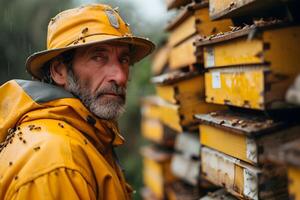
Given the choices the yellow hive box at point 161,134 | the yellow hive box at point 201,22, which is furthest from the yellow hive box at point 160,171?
the yellow hive box at point 201,22

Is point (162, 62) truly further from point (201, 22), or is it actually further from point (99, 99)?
point (99, 99)

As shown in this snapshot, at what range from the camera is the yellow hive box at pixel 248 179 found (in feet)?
7.78

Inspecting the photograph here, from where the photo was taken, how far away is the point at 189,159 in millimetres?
4492

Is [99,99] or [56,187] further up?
[99,99]

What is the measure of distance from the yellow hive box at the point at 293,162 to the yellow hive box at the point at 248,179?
1.94 ft

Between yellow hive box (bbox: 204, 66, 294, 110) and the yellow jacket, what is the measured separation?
0.73 meters

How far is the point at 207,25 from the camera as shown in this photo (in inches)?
135

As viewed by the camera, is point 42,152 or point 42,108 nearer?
point 42,152

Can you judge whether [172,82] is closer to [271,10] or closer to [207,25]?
[207,25]

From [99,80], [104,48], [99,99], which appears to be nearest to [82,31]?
[104,48]

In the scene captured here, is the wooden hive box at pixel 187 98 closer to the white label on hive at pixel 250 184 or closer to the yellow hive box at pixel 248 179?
the yellow hive box at pixel 248 179

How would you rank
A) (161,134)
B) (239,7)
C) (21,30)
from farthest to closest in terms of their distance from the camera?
(21,30) < (161,134) < (239,7)

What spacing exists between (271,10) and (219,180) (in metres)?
1.08

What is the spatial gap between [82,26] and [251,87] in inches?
44.8
